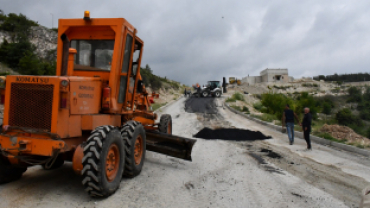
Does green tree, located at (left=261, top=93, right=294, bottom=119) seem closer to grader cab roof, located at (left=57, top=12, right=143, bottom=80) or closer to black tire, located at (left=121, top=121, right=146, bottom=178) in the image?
black tire, located at (left=121, top=121, right=146, bottom=178)

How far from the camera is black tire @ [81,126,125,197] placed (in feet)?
15.0

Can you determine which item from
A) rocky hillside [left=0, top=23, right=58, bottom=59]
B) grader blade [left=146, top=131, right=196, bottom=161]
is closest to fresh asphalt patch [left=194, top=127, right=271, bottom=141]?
grader blade [left=146, top=131, right=196, bottom=161]

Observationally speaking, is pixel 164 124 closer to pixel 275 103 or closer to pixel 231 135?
pixel 231 135

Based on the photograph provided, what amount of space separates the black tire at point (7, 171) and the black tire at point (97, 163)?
1.71m

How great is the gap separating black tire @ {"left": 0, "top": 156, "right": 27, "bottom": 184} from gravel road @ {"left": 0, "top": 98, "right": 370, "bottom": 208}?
11cm

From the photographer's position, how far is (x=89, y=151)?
4.64 meters

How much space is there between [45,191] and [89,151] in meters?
1.29

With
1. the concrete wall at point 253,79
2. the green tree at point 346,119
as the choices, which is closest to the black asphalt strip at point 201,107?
the green tree at point 346,119

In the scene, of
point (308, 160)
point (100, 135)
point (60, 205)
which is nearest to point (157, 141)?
point (100, 135)

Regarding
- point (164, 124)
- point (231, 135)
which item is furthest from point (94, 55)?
point (231, 135)

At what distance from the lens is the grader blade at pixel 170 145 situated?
719 cm

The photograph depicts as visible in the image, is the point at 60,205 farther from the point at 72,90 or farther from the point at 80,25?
the point at 80,25

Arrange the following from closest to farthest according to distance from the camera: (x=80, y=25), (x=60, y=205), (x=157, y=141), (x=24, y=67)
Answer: (x=60, y=205) → (x=80, y=25) → (x=157, y=141) → (x=24, y=67)

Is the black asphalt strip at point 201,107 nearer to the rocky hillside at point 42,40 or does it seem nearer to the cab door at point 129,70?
the cab door at point 129,70
